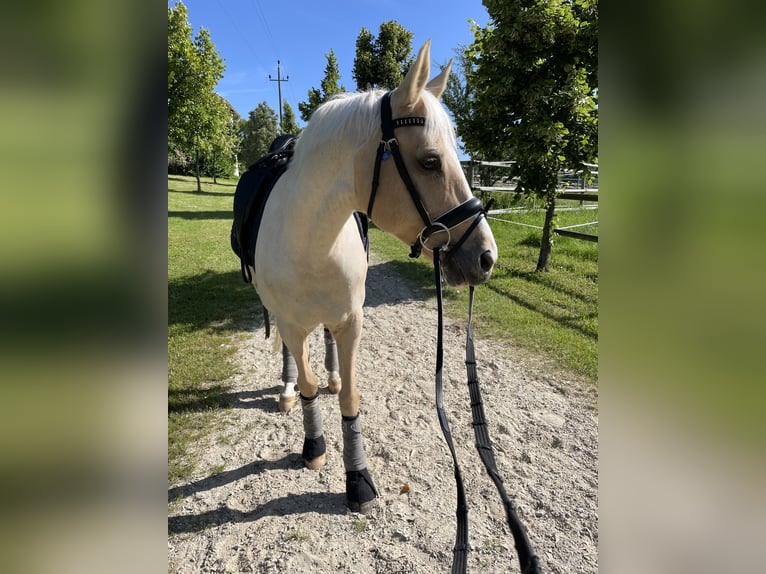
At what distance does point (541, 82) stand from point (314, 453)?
18.8 feet

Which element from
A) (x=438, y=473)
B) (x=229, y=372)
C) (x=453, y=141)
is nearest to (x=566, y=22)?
(x=453, y=141)

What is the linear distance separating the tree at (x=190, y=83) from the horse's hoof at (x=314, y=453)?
8698 mm

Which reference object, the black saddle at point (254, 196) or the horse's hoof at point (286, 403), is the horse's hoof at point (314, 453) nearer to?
the horse's hoof at point (286, 403)

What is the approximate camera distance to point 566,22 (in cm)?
517

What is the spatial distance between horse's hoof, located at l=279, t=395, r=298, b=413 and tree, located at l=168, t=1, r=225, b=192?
26.1ft

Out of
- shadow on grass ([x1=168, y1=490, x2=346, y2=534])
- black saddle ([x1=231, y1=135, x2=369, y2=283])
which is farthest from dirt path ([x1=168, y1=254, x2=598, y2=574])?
black saddle ([x1=231, y1=135, x2=369, y2=283])

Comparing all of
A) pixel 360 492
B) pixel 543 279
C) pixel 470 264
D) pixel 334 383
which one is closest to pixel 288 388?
pixel 334 383

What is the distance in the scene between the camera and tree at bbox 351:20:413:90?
14.8 metres

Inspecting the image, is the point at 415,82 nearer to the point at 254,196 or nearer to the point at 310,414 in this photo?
the point at 254,196

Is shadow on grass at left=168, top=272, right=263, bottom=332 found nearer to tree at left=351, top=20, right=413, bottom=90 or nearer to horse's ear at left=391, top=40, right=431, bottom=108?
horse's ear at left=391, top=40, right=431, bottom=108

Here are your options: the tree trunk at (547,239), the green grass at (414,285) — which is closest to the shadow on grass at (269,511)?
the green grass at (414,285)

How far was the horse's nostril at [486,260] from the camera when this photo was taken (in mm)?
1675

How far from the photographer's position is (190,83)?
13.0 meters
